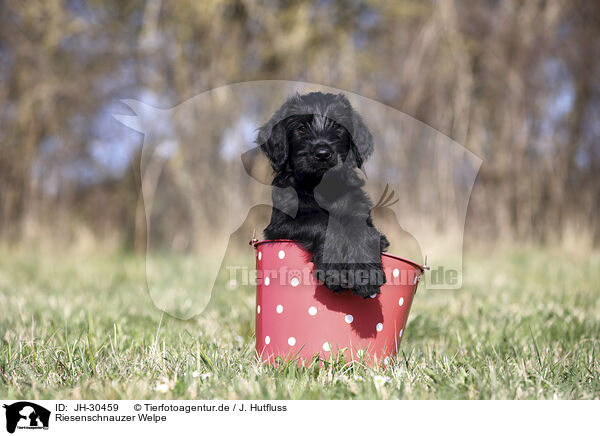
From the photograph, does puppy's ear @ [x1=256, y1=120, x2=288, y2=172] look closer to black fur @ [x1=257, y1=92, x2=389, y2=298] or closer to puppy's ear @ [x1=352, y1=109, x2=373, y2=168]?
black fur @ [x1=257, y1=92, x2=389, y2=298]

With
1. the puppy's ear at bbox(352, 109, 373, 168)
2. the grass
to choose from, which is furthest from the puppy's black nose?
the grass

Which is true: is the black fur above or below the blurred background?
below

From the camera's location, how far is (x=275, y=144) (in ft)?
7.41

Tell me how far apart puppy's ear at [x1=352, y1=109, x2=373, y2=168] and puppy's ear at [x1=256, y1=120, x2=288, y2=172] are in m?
0.29

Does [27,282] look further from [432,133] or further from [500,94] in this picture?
[500,94]

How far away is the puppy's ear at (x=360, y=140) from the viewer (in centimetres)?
222

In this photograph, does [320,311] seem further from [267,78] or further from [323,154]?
[267,78]

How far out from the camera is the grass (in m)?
1.81

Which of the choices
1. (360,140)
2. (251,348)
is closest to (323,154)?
(360,140)

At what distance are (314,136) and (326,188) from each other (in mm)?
235

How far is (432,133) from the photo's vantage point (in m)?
2.99
